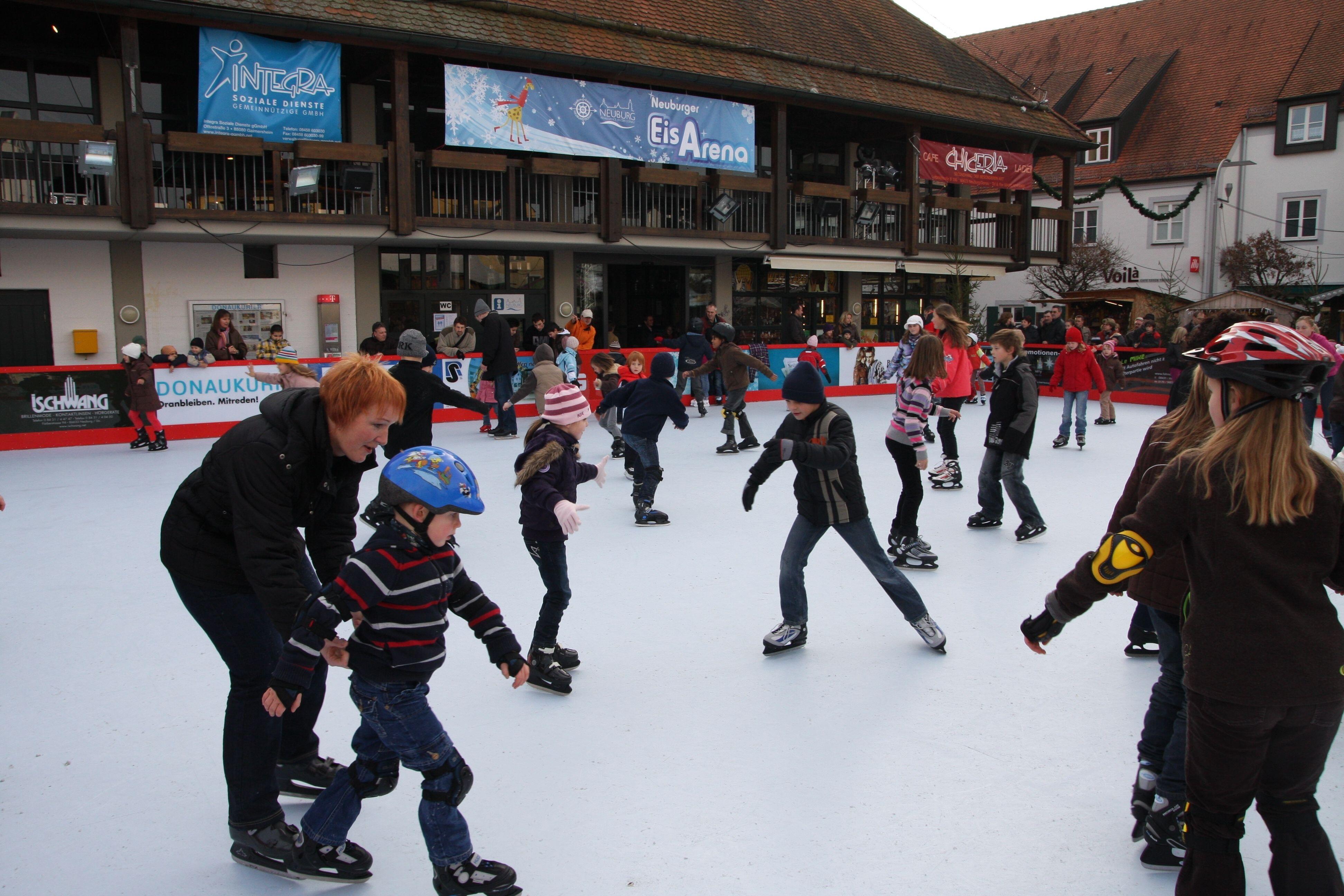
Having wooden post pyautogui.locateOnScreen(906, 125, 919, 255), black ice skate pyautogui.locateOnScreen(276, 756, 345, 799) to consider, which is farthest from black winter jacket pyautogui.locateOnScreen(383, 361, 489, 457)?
wooden post pyautogui.locateOnScreen(906, 125, 919, 255)

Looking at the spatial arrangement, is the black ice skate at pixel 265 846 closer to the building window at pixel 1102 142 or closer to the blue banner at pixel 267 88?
the blue banner at pixel 267 88

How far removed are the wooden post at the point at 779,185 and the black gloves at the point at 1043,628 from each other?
18.0 m

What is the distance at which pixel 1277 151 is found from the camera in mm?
30453

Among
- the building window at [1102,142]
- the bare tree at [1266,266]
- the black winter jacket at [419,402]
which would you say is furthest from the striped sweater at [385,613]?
the building window at [1102,142]

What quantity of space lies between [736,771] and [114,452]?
10923 millimetres

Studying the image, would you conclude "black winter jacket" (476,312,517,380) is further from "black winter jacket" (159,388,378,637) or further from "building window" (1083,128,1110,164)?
"building window" (1083,128,1110,164)

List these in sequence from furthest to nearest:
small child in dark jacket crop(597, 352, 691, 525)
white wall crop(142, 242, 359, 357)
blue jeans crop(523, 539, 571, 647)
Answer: white wall crop(142, 242, 359, 357) → small child in dark jacket crop(597, 352, 691, 525) → blue jeans crop(523, 539, 571, 647)

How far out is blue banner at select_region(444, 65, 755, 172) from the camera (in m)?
16.1

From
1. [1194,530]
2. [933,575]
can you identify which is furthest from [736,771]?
[933,575]

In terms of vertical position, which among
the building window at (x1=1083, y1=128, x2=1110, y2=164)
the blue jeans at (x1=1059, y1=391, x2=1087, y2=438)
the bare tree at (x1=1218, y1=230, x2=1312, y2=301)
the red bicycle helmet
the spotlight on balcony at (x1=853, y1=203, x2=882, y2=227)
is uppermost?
the building window at (x1=1083, y1=128, x2=1110, y2=164)

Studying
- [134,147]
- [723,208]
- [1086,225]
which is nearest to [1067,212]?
[1086,225]

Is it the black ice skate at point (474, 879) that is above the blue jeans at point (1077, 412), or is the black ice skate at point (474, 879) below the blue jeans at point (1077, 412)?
below

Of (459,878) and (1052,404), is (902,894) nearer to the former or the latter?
(459,878)

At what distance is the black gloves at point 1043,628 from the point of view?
2607 mm
